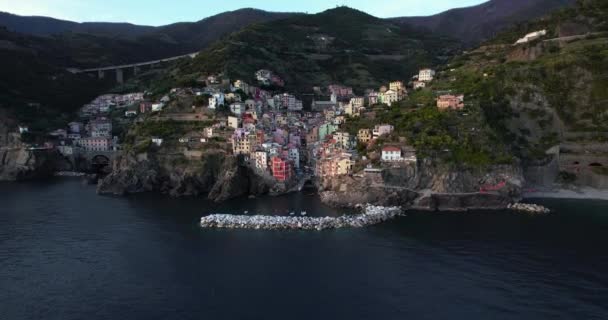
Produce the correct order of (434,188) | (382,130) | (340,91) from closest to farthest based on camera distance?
(434,188), (382,130), (340,91)

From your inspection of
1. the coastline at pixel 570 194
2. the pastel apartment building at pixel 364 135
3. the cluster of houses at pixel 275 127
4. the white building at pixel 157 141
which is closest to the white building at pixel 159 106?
the cluster of houses at pixel 275 127

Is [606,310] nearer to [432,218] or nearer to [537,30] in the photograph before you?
[432,218]

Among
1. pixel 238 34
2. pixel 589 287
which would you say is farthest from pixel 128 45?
pixel 589 287

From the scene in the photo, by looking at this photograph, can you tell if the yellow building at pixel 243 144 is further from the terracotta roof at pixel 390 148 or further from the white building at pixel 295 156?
the terracotta roof at pixel 390 148

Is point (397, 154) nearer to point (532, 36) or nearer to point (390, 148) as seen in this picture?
point (390, 148)

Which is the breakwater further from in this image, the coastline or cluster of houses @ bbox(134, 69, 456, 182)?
the coastline

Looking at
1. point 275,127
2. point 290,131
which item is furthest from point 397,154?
point 290,131

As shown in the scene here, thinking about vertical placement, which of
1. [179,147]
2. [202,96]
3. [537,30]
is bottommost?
[179,147]
